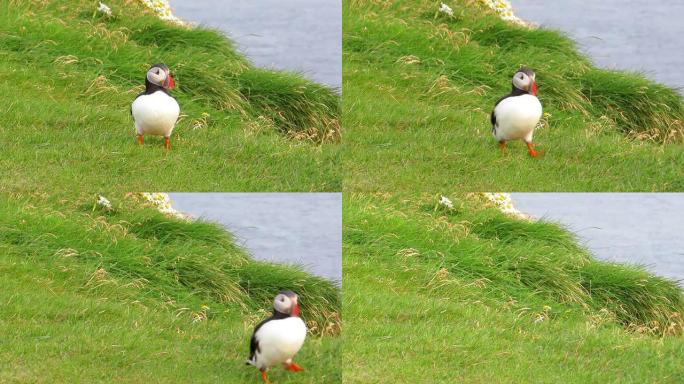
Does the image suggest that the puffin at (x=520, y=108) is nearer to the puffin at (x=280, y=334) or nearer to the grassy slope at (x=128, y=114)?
the grassy slope at (x=128, y=114)

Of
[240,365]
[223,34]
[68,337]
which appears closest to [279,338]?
[240,365]

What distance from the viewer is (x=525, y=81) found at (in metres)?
15.2

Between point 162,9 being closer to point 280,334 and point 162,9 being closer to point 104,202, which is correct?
point 104,202

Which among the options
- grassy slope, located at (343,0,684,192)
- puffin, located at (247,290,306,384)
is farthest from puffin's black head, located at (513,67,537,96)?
puffin, located at (247,290,306,384)

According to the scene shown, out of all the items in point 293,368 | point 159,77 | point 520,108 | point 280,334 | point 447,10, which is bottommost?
point 293,368

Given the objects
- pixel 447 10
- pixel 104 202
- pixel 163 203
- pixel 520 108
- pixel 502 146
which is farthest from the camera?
pixel 447 10

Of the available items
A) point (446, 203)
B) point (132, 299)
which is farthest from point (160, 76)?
Result: point (446, 203)

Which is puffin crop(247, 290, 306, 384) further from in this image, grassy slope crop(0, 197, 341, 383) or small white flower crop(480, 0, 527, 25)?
small white flower crop(480, 0, 527, 25)

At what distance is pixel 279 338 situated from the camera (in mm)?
13617

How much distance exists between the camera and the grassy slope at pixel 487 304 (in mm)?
14547

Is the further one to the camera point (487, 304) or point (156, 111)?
point (487, 304)

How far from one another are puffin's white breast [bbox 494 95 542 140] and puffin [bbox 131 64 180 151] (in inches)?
126

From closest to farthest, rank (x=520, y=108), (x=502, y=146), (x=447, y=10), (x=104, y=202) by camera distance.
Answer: (x=520, y=108) → (x=502, y=146) → (x=104, y=202) → (x=447, y=10)

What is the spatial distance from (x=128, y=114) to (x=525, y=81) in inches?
191
